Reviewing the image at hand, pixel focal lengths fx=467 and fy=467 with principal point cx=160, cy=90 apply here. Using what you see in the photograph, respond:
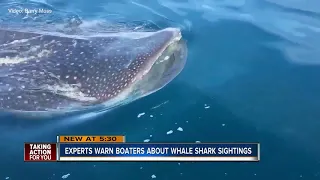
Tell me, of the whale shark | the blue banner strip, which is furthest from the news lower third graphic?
the whale shark

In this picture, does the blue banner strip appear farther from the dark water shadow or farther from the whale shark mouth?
the whale shark mouth

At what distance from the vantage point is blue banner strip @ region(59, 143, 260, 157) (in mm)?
2164

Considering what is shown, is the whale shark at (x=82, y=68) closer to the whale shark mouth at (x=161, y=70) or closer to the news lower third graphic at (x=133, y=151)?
the whale shark mouth at (x=161, y=70)

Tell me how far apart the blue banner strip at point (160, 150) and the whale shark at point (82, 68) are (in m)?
0.18

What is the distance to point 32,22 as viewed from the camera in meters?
2.19

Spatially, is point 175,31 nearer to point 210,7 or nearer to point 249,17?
point 210,7

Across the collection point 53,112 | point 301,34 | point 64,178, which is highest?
point 301,34

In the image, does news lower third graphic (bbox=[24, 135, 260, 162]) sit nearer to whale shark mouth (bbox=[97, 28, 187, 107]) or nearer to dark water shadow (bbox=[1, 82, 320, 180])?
dark water shadow (bbox=[1, 82, 320, 180])

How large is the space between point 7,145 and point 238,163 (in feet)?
3.51

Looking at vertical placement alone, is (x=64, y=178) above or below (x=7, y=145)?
below

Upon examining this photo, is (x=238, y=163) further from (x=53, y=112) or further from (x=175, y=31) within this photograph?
(x=53, y=112)

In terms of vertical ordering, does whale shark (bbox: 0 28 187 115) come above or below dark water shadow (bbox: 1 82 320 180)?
above

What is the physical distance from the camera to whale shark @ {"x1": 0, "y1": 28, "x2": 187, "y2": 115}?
2.14m

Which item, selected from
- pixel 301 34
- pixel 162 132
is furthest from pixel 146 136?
pixel 301 34
